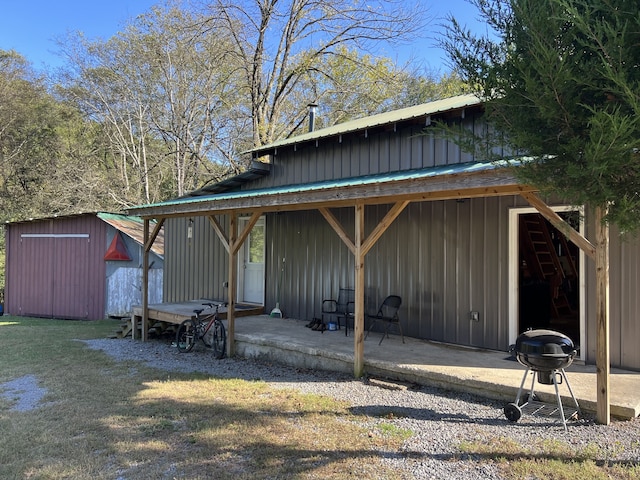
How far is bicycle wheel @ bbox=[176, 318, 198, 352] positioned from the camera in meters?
6.82

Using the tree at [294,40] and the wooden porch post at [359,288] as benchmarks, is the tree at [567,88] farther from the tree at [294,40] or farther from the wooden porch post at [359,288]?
the tree at [294,40]

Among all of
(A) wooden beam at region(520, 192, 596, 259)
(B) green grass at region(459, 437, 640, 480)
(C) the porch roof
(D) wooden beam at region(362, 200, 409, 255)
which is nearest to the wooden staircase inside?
(C) the porch roof

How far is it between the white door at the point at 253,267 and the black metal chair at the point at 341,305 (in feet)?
5.82

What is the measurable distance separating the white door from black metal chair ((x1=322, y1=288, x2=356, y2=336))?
1.77 meters

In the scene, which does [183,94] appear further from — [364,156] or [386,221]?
[386,221]

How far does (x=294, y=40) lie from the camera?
1684cm

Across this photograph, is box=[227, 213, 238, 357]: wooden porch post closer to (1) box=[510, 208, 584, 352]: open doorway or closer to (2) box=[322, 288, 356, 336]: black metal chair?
(2) box=[322, 288, 356, 336]: black metal chair

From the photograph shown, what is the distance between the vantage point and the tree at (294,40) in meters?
15.3

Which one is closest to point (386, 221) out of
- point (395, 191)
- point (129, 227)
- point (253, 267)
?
point (395, 191)

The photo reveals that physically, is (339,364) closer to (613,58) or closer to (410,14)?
(613,58)

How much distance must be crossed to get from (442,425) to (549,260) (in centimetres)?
535

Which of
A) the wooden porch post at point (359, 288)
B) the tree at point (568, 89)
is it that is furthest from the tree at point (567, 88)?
the wooden porch post at point (359, 288)

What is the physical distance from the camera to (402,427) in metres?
3.58

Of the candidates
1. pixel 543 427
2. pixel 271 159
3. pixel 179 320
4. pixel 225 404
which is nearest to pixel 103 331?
pixel 179 320
